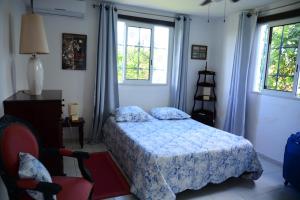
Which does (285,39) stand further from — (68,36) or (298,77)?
(68,36)

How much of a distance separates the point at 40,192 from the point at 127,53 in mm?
3046

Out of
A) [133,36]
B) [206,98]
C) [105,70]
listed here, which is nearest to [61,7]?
[105,70]

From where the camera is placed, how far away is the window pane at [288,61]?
3246 millimetres

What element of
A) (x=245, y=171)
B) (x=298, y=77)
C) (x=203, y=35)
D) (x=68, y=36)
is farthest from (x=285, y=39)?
(x=68, y=36)

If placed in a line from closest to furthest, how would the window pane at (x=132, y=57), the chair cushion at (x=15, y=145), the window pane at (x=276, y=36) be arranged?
the chair cushion at (x=15, y=145), the window pane at (x=276, y=36), the window pane at (x=132, y=57)

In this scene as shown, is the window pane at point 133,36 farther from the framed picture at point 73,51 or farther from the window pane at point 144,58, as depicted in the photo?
the framed picture at point 73,51

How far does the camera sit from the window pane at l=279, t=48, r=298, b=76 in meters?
3.25

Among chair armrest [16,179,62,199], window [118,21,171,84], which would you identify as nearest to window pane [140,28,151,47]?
window [118,21,171,84]

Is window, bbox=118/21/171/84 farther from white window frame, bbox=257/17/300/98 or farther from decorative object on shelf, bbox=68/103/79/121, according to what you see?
white window frame, bbox=257/17/300/98

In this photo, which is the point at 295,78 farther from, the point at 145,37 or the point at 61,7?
the point at 61,7

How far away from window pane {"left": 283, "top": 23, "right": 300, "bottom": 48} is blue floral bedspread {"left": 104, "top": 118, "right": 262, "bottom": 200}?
171cm

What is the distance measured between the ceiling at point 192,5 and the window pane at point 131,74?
1148mm

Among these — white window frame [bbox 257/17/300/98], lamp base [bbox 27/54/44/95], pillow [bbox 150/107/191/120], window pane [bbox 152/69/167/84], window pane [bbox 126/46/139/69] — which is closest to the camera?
lamp base [bbox 27/54/44/95]

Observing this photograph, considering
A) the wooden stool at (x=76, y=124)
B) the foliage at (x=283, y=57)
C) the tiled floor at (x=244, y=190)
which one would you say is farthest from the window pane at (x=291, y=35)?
the wooden stool at (x=76, y=124)
